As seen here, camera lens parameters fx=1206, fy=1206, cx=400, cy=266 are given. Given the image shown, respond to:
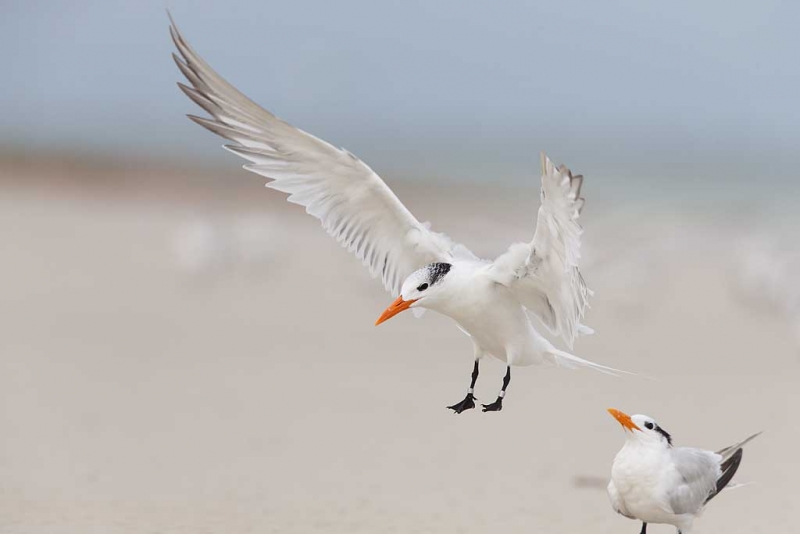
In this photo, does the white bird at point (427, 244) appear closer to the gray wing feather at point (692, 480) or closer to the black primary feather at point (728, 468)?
the gray wing feather at point (692, 480)

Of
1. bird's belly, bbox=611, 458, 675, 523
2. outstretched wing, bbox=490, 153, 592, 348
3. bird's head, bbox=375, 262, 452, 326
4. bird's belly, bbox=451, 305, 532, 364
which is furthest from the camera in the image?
bird's belly, bbox=611, 458, 675, 523

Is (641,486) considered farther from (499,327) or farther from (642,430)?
(499,327)

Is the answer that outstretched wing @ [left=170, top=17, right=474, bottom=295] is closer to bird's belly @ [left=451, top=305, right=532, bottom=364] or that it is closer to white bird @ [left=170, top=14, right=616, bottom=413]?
white bird @ [left=170, top=14, right=616, bottom=413]

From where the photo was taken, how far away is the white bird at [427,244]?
12.6ft

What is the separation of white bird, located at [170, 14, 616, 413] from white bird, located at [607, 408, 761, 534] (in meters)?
0.64

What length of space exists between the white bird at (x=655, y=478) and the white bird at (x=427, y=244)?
64 cm

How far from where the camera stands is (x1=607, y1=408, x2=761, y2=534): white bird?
476cm

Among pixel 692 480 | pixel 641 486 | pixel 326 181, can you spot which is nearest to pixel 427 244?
pixel 326 181

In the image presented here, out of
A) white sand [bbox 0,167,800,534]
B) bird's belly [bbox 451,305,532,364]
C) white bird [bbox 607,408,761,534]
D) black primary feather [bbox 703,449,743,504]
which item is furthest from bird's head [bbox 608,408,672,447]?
white sand [bbox 0,167,800,534]

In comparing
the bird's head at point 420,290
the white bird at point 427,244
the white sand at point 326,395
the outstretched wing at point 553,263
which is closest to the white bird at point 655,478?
the white bird at point 427,244

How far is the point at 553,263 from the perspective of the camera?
3898 millimetres

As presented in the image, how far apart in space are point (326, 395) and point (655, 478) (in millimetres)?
3323

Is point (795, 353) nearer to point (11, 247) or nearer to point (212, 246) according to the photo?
point (212, 246)

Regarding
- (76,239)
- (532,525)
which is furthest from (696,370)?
(76,239)
